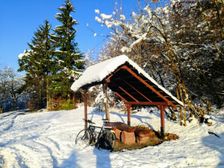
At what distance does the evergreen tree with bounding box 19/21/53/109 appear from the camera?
40.9m

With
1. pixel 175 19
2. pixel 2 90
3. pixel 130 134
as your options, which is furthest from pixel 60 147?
pixel 2 90

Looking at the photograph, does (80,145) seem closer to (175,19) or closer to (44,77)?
(175,19)

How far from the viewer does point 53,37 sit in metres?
39.6

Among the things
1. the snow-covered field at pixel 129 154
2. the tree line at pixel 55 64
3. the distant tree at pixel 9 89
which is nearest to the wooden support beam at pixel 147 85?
the snow-covered field at pixel 129 154

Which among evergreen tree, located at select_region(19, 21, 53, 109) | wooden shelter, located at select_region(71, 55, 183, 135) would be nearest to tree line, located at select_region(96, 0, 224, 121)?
wooden shelter, located at select_region(71, 55, 183, 135)

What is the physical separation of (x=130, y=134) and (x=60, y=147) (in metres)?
2.69

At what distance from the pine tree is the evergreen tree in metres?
3.58

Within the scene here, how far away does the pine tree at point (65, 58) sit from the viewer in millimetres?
35188

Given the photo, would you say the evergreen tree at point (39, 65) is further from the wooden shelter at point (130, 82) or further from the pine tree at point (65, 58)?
the wooden shelter at point (130, 82)

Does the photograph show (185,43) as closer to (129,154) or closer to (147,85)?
(147,85)

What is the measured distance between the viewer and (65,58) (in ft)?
118

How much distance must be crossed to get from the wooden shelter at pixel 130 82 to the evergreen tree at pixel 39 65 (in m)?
27.5

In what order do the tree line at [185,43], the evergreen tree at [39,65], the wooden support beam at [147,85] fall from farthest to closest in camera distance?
the evergreen tree at [39,65] → the tree line at [185,43] → the wooden support beam at [147,85]

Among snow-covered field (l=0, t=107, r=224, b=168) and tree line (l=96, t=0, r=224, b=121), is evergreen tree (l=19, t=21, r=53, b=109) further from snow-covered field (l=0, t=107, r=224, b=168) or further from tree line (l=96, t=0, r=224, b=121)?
snow-covered field (l=0, t=107, r=224, b=168)
